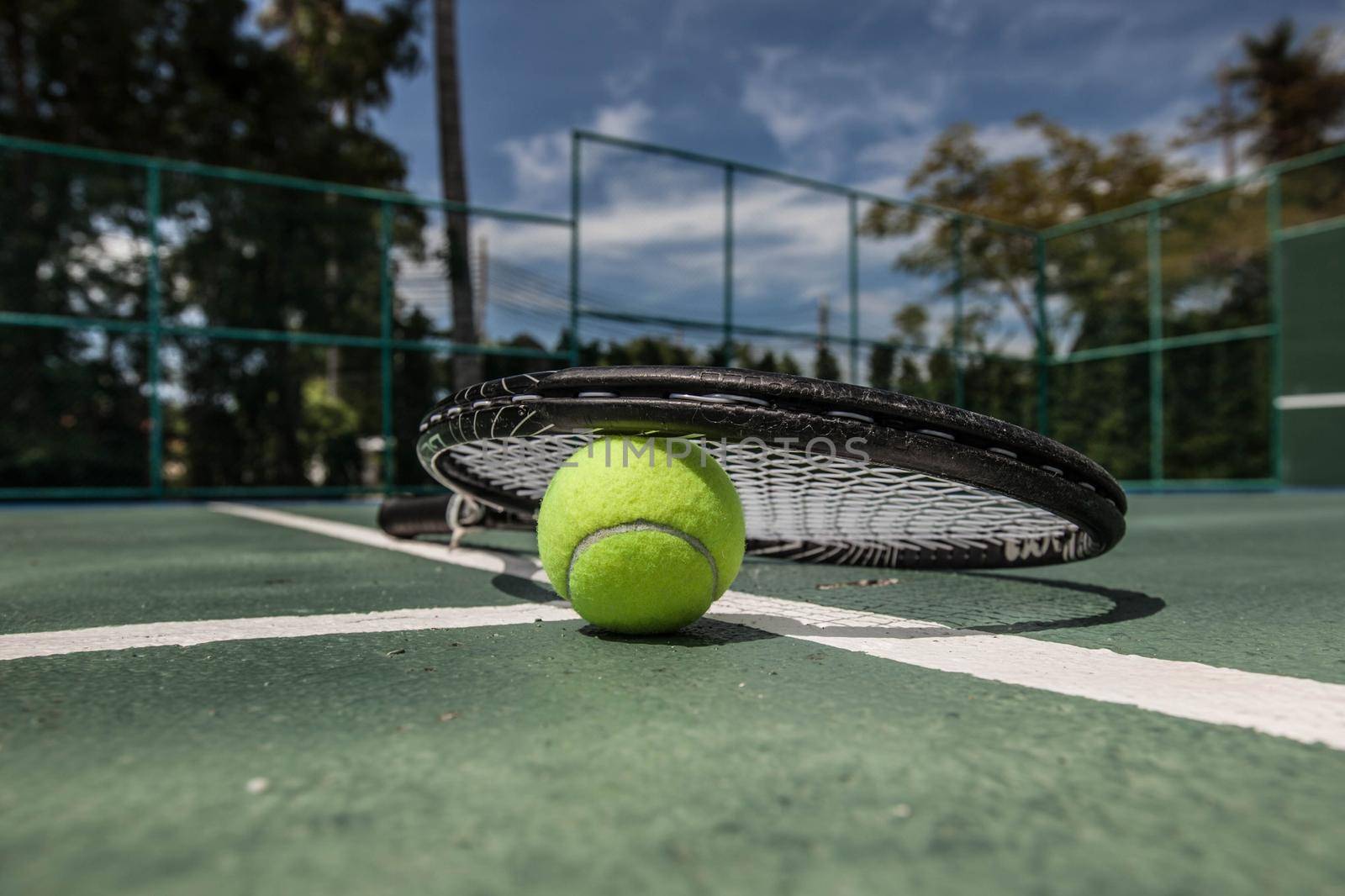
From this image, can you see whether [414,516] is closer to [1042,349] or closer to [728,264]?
[728,264]

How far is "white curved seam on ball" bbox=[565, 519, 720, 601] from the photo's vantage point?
146 cm

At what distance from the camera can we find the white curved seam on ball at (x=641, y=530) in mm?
1458

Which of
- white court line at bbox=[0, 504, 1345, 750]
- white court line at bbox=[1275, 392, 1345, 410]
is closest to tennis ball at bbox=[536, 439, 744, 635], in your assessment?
white court line at bbox=[0, 504, 1345, 750]

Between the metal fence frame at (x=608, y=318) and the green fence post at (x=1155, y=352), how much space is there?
1 cm

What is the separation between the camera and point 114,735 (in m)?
1.02

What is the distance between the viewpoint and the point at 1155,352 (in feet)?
39.0

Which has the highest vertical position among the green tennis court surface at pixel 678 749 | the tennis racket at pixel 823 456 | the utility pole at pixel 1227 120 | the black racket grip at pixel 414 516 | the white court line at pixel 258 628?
the utility pole at pixel 1227 120

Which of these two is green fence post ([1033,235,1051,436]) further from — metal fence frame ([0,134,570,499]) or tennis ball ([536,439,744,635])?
tennis ball ([536,439,744,635])

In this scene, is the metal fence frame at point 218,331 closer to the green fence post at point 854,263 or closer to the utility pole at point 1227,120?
the green fence post at point 854,263

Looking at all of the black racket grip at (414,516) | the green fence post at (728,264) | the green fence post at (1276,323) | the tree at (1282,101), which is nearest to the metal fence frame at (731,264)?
the green fence post at (728,264)

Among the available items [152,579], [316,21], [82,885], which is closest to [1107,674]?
[82,885]

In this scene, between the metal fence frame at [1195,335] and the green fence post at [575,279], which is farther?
the metal fence frame at [1195,335]

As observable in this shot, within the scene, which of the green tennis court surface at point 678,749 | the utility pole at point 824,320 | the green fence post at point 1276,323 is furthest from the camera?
the green fence post at point 1276,323

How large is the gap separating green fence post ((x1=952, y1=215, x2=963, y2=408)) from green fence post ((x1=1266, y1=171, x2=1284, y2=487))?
3.51 m
